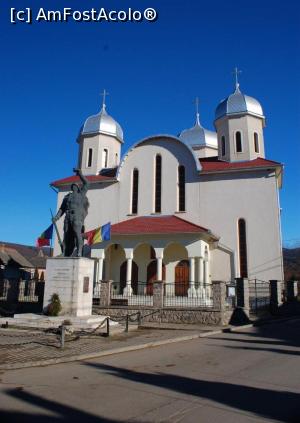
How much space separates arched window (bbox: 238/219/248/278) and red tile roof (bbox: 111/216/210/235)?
11.9ft

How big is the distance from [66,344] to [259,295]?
573 inches

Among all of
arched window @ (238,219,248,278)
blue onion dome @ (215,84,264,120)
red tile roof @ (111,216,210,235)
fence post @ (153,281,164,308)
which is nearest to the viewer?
fence post @ (153,281,164,308)

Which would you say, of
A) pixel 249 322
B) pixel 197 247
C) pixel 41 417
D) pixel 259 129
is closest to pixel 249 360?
pixel 41 417

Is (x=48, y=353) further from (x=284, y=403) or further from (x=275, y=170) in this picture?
(x=275, y=170)

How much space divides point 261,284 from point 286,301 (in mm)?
2356

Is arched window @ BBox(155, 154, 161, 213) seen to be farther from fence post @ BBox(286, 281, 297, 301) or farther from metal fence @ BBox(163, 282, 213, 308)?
fence post @ BBox(286, 281, 297, 301)

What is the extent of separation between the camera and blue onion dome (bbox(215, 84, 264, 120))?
88.4ft

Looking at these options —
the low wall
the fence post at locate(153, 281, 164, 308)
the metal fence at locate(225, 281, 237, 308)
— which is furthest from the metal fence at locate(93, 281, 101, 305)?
the metal fence at locate(225, 281, 237, 308)

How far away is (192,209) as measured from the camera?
24.5 meters

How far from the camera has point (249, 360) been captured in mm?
8359

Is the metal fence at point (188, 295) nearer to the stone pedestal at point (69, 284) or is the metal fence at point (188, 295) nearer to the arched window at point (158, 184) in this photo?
the stone pedestal at point (69, 284)

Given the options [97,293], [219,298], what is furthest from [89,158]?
[219,298]

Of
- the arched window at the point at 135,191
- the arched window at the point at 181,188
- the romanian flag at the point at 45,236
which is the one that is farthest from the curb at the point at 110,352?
the arched window at the point at 135,191

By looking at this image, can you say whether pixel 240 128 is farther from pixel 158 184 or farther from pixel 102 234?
pixel 102 234
